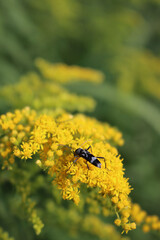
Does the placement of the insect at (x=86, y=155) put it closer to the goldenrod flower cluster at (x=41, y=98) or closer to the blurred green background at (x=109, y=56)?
the goldenrod flower cluster at (x=41, y=98)

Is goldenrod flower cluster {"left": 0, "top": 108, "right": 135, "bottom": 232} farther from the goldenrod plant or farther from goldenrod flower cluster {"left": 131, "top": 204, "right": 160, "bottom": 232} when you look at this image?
goldenrod flower cluster {"left": 131, "top": 204, "right": 160, "bottom": 232}

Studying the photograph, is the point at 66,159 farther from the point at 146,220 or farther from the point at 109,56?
the point at 109,56

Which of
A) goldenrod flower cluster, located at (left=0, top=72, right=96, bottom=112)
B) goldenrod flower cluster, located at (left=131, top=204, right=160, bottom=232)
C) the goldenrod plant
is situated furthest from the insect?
goldenrod flower cluster, located at (left=0, top=72, right=96, bottom=112)

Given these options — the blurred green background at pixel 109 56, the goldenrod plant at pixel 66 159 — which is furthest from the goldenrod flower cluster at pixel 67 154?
the blurred green background at pixel 109 56

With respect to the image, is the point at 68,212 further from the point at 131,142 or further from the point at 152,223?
the point at 131,142

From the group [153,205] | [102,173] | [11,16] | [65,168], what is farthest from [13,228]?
[11,16]

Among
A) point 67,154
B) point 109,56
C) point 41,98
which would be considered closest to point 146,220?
point 67,154
